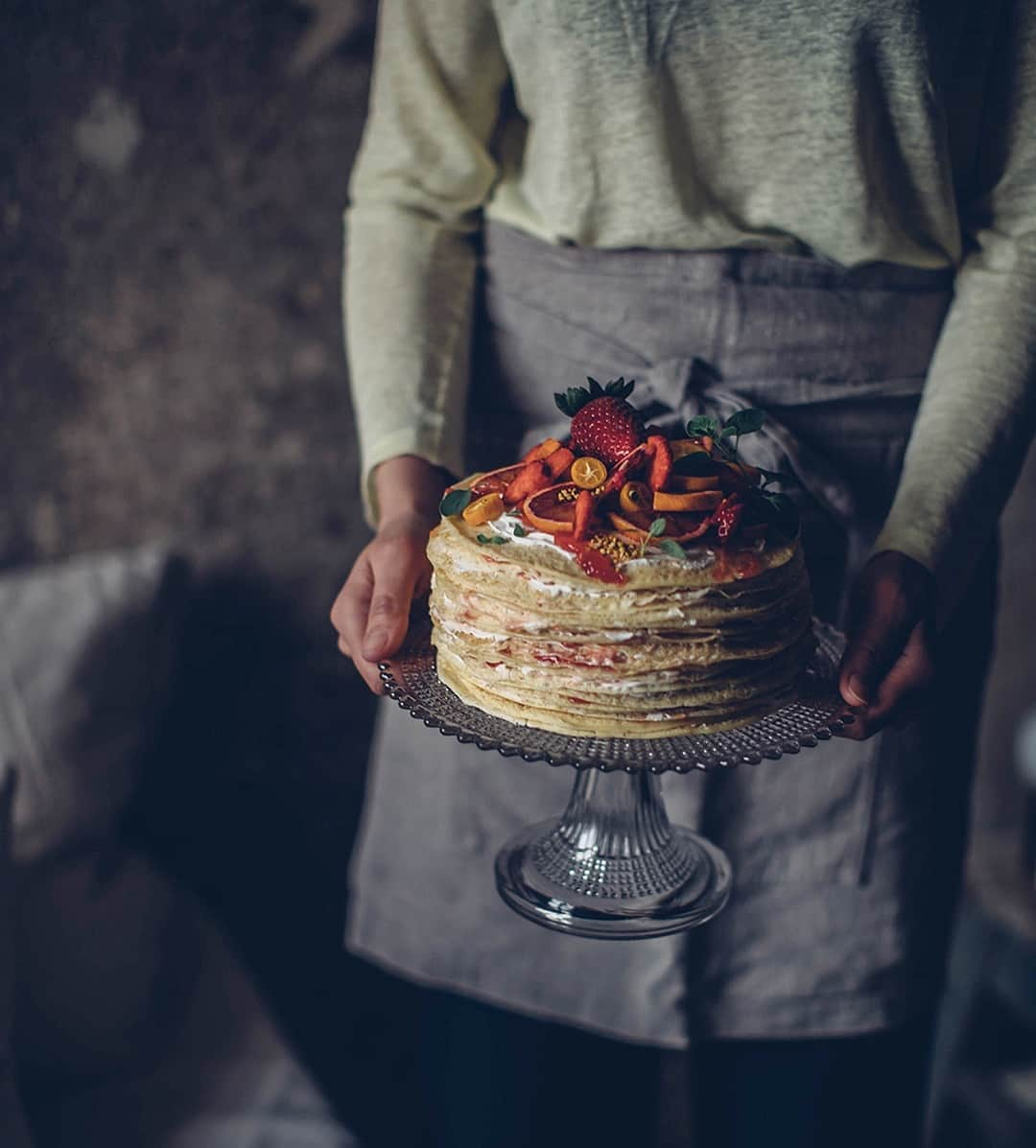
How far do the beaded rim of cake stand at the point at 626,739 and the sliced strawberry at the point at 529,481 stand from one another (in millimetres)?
149

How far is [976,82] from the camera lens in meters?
0.88

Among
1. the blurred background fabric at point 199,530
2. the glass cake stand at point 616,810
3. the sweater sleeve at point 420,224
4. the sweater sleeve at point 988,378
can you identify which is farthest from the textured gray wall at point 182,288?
the sweater sleeve at point 988,378

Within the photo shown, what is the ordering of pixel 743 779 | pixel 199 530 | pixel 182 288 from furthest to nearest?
pixel 199 530 < pixel 182 288 < pixel 743 779

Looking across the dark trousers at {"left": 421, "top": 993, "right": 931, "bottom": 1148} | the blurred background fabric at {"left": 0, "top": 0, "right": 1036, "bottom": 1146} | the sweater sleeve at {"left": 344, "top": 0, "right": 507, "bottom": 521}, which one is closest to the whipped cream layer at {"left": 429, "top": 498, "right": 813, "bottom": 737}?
the sweater sleeve at {"left": 344, "top": 0, "right": 507, "bottom": 521}

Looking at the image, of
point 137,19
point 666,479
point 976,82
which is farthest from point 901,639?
point 137,19

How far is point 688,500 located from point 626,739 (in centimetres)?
17

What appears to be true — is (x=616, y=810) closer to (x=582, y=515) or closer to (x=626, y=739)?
(x=626, y=739)

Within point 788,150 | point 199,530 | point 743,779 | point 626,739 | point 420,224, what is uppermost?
point 788,150

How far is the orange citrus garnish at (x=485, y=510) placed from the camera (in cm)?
79

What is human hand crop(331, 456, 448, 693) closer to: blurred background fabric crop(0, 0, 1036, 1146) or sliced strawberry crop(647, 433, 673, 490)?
sliced strawberry crop(647, 433, 673, 490)

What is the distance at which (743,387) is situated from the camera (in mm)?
962

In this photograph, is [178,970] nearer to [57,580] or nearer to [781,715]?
[57,580]

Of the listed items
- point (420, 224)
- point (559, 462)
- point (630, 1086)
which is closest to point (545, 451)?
point (559, 462)

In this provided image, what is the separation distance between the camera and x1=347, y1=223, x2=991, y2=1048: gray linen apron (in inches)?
37.6
